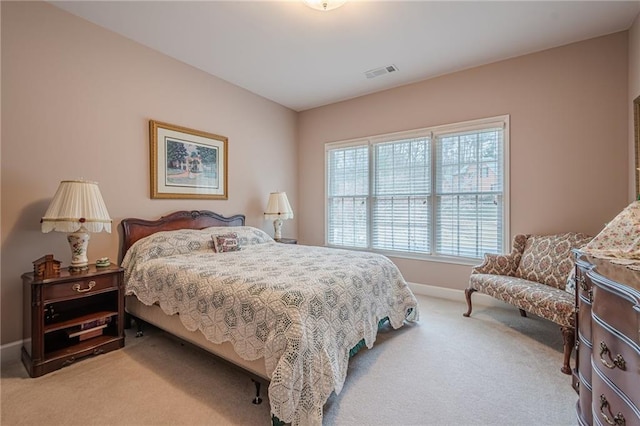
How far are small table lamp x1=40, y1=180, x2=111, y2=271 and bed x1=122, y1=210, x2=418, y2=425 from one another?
44 centimetres

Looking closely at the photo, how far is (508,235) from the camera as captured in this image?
3.48 m

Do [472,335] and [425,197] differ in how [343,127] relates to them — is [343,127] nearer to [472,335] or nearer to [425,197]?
[425,197]

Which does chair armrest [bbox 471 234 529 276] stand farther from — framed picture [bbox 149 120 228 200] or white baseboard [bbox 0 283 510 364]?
framed picture [bbox 149 120 228 200]

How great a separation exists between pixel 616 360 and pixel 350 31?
310 centimetres

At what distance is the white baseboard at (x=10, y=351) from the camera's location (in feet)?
7.53

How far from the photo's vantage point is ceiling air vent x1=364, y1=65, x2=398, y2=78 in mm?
3648

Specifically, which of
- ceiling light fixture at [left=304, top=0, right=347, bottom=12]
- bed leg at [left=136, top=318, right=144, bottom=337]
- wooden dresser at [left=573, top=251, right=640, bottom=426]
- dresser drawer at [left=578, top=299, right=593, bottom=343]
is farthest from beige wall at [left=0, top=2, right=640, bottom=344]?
wooden dresser at [left=573, top=251, right=640, bottom=426]

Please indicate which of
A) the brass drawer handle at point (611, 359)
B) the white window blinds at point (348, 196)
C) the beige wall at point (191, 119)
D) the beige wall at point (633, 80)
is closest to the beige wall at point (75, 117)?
the beige wall at point (191, 119)

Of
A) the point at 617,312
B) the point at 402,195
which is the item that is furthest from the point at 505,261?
the point at 617,312

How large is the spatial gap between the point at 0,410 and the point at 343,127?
4.61m

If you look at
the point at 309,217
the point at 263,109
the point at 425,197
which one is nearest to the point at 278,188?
the point at 309,217

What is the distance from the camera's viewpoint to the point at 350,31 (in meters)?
2.91

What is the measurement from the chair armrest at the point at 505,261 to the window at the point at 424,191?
247mm

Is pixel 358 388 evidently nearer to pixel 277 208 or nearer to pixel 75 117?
pixel 277 208
